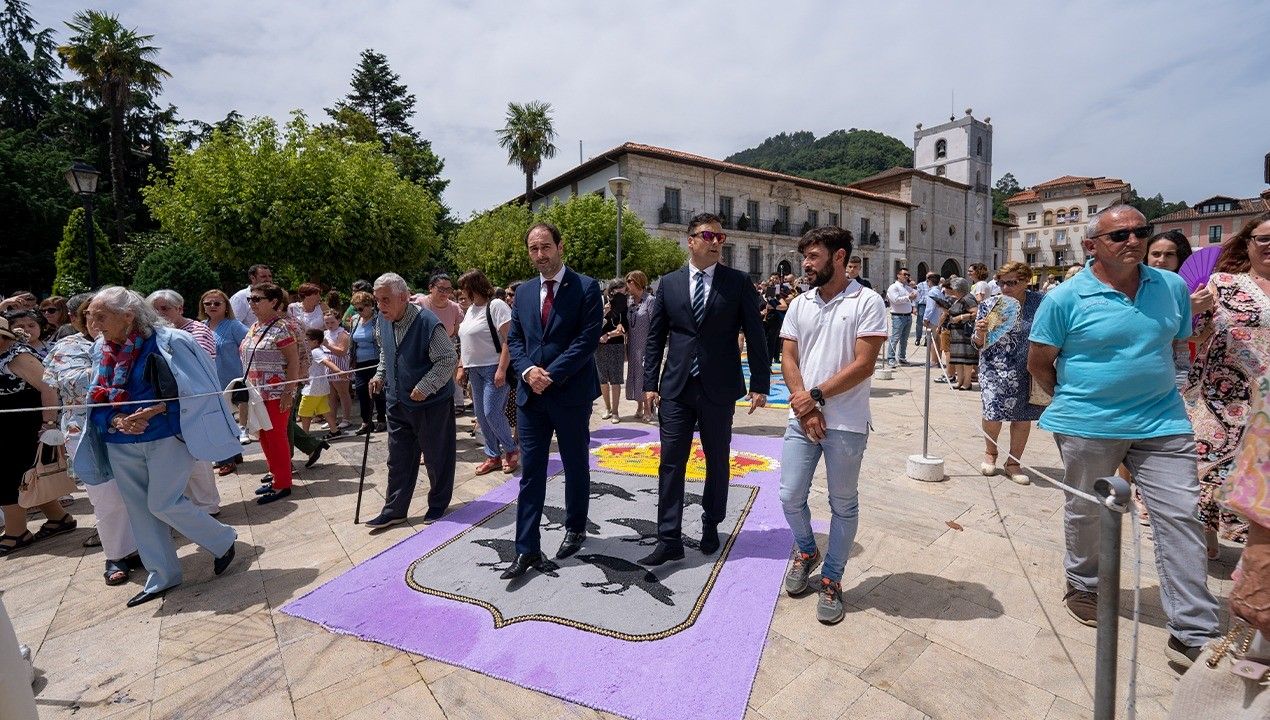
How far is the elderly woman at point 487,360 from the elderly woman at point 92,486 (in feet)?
8.21

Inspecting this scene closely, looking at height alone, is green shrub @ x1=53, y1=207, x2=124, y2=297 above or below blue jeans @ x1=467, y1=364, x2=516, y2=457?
above

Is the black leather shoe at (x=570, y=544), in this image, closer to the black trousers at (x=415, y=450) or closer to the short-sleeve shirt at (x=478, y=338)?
the black trousers at (x=415, y=450)

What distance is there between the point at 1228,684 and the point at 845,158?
7581cm

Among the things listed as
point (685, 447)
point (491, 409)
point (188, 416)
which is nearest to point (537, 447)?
point (685, 447)

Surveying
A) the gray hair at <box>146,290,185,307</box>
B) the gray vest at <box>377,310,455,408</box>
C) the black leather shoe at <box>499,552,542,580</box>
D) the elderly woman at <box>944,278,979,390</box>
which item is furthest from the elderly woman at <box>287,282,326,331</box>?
the elderly woman at <box>944,278,979,390</box>

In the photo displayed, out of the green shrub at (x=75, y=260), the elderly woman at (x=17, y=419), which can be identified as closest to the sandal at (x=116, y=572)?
the elderly woman at (x=17, y=419)

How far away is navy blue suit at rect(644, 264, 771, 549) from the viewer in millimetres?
3223

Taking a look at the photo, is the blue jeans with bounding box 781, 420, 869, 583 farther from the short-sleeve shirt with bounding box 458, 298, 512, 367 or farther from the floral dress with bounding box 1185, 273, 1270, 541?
the short-sleeve shirt with bounding box 458, 298, 512, 367

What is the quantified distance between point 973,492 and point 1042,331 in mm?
2301

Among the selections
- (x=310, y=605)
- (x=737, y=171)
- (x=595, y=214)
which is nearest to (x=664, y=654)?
(x=310, y=605)

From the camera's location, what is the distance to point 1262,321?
2857 millimetres

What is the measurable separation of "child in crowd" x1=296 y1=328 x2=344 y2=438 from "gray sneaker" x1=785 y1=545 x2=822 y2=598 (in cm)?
481

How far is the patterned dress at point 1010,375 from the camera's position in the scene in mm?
4754

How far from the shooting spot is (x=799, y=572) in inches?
119
